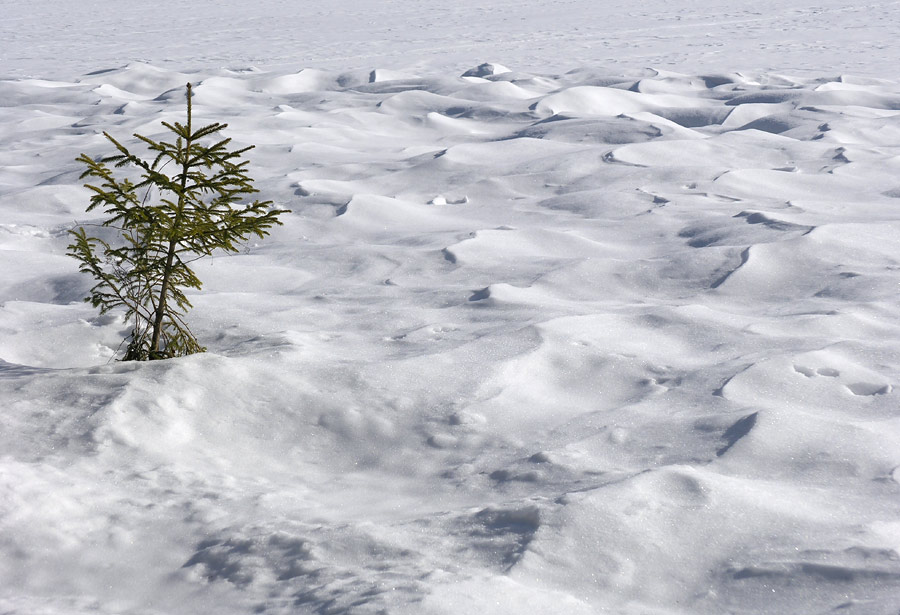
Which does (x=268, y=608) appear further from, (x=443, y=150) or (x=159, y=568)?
(x=443, y=150)

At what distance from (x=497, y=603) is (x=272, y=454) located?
0.93 meters

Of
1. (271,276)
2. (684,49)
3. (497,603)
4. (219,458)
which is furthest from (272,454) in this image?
(684,49)

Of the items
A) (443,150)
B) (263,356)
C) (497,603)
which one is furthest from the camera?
(443,150)

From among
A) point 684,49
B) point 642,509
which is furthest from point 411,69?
point 642,509

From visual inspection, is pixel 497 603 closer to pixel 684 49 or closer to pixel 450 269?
pixel 450 269

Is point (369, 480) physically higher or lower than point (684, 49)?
lower

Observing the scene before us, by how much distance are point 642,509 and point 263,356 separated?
1.41 m

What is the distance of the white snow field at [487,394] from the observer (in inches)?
70.0

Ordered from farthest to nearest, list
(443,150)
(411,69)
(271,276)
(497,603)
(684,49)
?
1. (684,49)
2. (411,69)
3. (443,150)
4. (271,276)
5. (497,603)

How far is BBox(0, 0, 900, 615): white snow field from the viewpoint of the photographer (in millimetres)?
1777

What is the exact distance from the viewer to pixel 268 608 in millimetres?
1678

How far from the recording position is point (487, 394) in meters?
2.59

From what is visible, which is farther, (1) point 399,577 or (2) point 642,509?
(2) point 642,509

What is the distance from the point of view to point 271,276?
3.95 meters
